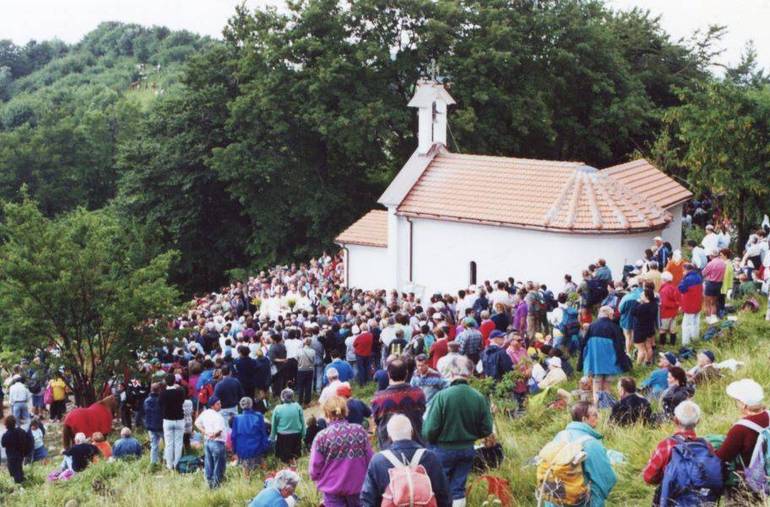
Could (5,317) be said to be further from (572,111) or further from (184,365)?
(572,111)

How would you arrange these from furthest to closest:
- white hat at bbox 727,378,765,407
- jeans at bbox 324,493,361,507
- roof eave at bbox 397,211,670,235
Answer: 1. roof eave at bbox 397,211,670,235
2. jeans at bbox 324,493,361,507
3. white hat at bbox 727,378,765,407

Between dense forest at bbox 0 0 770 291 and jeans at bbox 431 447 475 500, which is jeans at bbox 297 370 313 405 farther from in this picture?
dense forest at bbox 0 0 770 291

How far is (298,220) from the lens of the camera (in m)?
47.6

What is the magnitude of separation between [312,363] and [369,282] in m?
16.4

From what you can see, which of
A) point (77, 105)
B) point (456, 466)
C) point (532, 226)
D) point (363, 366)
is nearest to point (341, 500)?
point (456, 466)

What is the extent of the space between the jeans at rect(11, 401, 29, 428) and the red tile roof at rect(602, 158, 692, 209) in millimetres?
19922

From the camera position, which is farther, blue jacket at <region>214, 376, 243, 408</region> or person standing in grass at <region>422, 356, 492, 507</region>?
blue jacket at <region>214, 376, 243, 408</region>

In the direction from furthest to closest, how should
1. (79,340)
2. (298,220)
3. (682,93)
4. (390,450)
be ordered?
(298,220) < (682,93) < (79,340) < (390,450)

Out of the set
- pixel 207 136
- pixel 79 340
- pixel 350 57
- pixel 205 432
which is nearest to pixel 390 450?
pixel 205 432

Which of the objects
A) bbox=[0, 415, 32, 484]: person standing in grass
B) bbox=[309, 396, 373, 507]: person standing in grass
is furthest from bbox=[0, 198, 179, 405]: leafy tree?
bbox=[309, 396, 373, 507]: person standing in grass

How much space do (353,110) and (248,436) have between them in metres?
30.1

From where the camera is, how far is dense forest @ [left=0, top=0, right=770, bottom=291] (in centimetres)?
4416

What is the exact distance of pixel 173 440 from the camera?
16109 millimetres

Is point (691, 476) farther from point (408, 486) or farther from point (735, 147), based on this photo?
point (735, 147)
